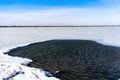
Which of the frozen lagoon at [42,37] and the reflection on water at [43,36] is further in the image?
the reflection on water at [43,36]

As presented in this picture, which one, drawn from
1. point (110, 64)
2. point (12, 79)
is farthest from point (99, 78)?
point (12, 79)

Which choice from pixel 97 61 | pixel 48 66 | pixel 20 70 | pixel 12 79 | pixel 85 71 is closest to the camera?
pixel 12 79

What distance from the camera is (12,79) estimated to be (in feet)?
41.0

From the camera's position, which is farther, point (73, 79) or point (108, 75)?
point (108, 75)

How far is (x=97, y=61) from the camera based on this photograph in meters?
22.9

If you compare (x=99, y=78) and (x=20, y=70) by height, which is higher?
(x=20, y=70)

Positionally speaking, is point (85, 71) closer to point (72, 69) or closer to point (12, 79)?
point (72, 69)

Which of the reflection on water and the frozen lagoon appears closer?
the frozen lagoon

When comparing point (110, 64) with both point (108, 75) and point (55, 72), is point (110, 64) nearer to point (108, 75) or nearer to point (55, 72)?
point (108, 75)

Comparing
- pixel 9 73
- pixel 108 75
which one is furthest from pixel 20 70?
pixel 108 75

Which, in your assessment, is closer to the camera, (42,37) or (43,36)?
(42,37)

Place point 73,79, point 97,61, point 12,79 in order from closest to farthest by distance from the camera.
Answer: point 12,79
point 73,79
point 97,61

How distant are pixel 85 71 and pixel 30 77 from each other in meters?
6.88

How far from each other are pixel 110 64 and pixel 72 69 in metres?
4.87
